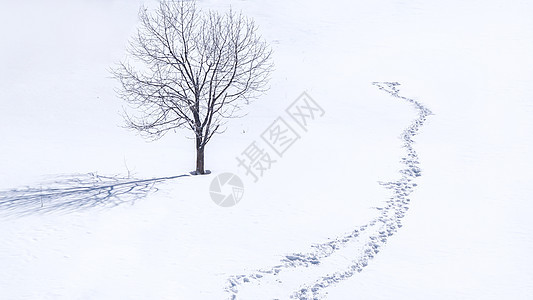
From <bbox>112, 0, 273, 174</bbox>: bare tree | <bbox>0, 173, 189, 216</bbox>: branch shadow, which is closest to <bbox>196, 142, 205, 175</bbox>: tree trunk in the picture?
<bbox>112, 0, 273, 174</bbox>: bare tree

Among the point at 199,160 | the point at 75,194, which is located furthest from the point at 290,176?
the point at 75,194

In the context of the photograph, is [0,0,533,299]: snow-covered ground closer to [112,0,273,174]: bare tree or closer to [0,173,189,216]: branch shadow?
[0,173,189,216]: branch shadow

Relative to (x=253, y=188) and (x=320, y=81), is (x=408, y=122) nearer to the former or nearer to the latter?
(x=320, y=81)

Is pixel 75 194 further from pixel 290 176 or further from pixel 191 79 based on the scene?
pixel 290 176

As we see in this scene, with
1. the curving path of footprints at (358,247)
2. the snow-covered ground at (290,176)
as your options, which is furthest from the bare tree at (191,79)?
the curving path of footprints at (358,247)

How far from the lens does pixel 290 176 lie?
58.0 ft

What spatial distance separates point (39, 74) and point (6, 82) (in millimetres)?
1649

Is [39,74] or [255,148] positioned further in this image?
[39,74]

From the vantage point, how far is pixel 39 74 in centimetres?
2603

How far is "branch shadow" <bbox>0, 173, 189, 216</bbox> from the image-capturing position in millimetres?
14445

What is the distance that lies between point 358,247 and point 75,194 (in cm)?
887

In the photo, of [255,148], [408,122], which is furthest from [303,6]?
[255,148]

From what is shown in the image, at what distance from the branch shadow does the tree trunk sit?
1088 mm

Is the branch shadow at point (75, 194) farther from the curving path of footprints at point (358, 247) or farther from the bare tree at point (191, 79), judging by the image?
the curving path of footprints at point (358, 247)
